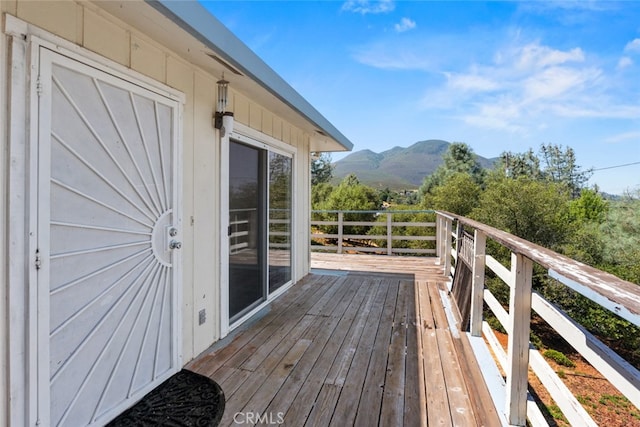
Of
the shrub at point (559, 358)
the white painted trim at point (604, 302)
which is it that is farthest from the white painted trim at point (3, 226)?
the shrub at point (559, 358)

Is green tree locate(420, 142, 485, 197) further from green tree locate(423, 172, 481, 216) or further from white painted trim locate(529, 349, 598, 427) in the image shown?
white painted trim locate(529, 349, 598, 427)

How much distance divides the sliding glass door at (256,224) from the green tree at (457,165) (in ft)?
70.1

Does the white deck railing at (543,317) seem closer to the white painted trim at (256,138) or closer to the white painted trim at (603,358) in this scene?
the white painted trim at (603,358)

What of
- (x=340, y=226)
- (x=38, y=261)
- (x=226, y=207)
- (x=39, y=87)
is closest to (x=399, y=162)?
(x=340, y=226)

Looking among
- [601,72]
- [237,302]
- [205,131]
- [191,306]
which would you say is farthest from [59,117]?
[601,72]

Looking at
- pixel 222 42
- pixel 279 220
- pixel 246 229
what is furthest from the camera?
pixel 279 220

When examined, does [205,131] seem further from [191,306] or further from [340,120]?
[340,120]

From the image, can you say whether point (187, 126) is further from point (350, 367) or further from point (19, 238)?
point (350, 367)

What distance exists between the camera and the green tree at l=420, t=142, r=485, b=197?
23781 millimetres

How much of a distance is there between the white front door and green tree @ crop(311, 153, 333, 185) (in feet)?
65.9

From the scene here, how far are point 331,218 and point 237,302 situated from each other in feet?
24.7

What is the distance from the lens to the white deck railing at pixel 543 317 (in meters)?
0.84

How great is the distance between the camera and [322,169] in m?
23.2

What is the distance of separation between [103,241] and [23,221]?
396 mm
